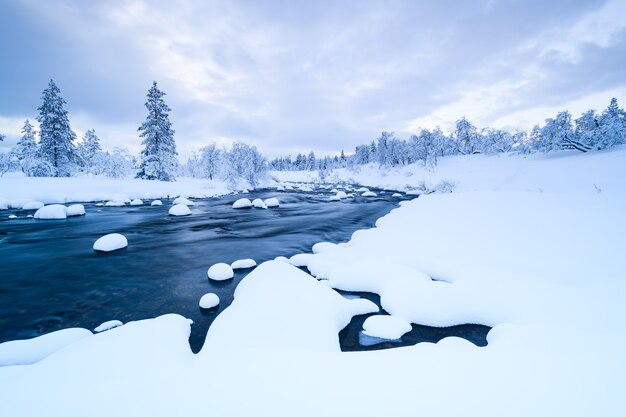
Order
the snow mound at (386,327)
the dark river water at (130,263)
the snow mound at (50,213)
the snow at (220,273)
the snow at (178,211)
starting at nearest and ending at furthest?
the snow mound at (386,327) → the dark river water at (130,263) → the snow at (220,273) → the snow mound at (50,213) → the snow at (178,211)

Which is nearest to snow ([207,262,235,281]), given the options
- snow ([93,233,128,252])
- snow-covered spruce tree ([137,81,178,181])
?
snow ([93,233,128,252])

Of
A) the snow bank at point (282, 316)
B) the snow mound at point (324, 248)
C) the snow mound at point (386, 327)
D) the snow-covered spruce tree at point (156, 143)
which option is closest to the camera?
the snow bank at point (282, 316)

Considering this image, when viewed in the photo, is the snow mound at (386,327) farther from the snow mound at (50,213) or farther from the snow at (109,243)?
the snow mound at (50,213)

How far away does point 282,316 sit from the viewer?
13.5 ft

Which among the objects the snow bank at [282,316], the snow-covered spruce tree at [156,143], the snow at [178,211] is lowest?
the snow bank at [282,316]

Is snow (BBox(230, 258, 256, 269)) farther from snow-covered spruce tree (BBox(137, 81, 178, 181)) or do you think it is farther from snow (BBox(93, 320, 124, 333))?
snow-covered spruce tree (BBox(137, 81, 178, 181))

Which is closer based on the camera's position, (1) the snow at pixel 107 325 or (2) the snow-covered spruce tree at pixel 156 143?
(1) the snow at pixel 107 325

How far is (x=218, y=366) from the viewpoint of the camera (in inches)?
114

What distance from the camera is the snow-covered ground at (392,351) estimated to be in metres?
2.31

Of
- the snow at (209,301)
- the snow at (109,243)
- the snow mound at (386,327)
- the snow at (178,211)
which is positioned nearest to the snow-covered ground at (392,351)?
the snow mound at (386,327)

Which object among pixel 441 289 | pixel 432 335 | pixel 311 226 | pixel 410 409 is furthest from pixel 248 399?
pixel 311 226

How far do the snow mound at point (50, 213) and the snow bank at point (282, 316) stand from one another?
15491mm

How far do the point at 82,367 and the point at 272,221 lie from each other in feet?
42.4

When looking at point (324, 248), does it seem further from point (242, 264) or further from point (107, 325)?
point (107, 325)
